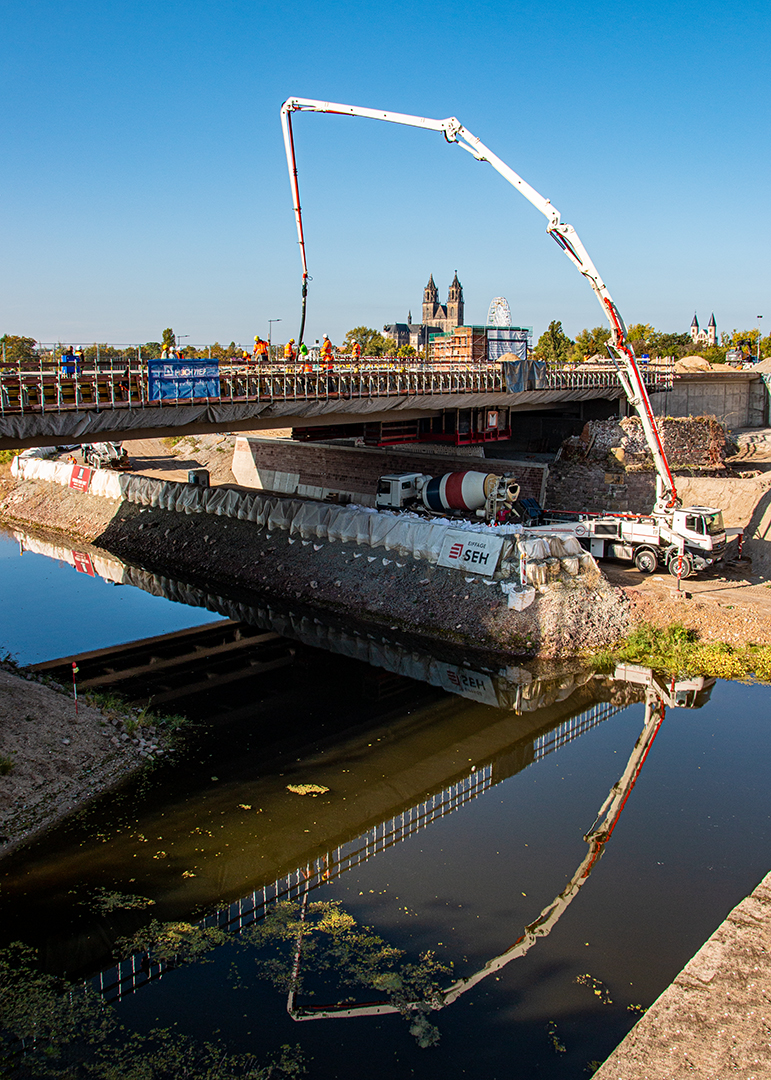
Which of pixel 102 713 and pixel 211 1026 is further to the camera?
pixel 102 713

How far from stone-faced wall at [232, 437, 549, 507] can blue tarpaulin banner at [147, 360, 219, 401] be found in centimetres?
1503

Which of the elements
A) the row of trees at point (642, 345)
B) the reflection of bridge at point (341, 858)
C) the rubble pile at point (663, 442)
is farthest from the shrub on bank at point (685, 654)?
the row of trees at point (642, 345)

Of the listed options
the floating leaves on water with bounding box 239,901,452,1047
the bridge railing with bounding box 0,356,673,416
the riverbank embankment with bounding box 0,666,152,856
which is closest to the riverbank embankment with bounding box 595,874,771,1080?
the floating leaves on water with bounding box 239,901,452,1047

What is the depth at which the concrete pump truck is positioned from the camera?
3306 cm

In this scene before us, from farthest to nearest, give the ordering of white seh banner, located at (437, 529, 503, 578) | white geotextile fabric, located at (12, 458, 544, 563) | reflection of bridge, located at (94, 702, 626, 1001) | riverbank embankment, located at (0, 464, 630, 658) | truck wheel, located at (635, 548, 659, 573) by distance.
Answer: truck wheel, located at (635, 548, 659, 573)
white geotextile fabric, located at (12, 458, 544, 563)
white seh banner, located at (437, 529, 503, 578)
riverbank embankment, located at (0, 464, 630, 658)
reflection of bridge, located at (94, 702, 626, 1001)

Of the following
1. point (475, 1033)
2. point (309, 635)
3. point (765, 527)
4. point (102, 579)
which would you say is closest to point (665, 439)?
point (765, 527)

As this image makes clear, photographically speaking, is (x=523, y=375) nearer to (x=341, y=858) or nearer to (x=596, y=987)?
(x=341, y=858)

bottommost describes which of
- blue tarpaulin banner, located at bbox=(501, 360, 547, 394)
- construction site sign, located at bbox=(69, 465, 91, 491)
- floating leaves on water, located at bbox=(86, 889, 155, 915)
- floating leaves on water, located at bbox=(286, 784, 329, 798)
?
floating leaves on water, located at bbox=(86, 889, 155, 915)

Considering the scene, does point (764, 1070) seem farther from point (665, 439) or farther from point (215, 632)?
point (665, 439)

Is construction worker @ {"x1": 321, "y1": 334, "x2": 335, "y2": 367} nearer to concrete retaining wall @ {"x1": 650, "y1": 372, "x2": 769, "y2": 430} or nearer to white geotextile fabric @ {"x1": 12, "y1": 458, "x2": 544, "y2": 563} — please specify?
white geotextile fabric @ {"x1": 12, "y1": 458, "x2": 544, "y2": 563}

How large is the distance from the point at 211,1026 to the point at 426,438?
3514 cm

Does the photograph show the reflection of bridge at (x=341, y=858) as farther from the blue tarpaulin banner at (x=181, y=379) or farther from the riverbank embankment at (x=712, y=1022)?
the blue tarpaulin banner at (x=181, y=379)

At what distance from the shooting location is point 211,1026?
12.2m

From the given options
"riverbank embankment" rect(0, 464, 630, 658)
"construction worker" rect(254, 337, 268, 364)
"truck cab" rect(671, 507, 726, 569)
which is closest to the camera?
"riverbank embankment" rect(0, 464, 630, 658)
